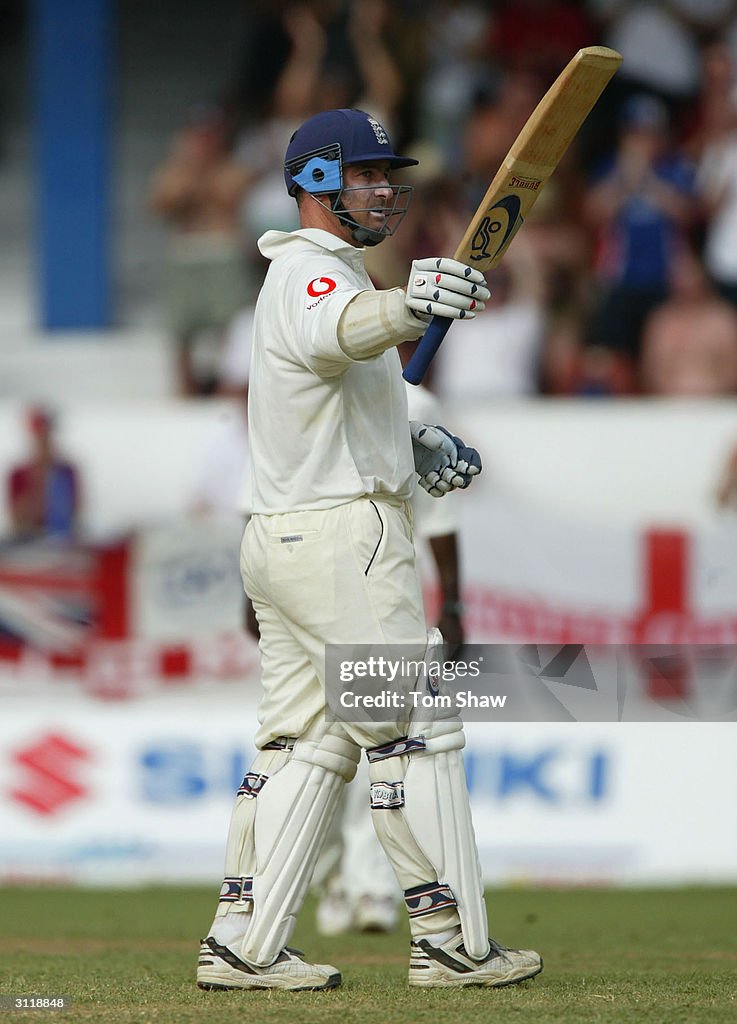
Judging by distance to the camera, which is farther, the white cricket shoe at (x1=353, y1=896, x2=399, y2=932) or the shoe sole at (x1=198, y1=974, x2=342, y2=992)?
the white cricket shoe at (x1=353, y1=896, x2=399, y2=932)

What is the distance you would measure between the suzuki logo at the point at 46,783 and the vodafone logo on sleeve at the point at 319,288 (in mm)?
4862

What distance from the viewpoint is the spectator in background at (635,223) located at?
1031 cm

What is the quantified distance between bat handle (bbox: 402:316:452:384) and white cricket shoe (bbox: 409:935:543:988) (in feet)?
4.21

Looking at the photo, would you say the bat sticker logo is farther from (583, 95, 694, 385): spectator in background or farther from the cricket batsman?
(583, 95, 694, 385): spectator in background

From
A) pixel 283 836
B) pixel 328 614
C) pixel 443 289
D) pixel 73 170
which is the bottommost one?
pixel 283 836

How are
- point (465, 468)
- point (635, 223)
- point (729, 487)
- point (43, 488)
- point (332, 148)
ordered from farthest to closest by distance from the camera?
point (635, 223), point (43, 488), point (729, 487), point (465, 468), point (332, 148)

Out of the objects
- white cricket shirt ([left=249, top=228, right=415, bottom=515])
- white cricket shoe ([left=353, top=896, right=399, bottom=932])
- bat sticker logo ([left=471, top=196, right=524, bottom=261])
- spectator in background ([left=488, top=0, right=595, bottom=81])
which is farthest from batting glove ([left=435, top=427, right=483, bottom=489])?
spectator in background ([left=488, top=0, right=595, bottom=81])

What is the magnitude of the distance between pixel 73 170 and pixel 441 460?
8.21 metres

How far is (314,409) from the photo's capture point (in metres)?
4.01

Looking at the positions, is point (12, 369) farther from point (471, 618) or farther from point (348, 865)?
point (348, 865)

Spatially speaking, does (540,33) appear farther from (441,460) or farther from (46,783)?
(441,460)

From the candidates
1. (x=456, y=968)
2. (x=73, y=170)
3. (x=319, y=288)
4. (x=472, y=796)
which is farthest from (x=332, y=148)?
(x=73, y=170)

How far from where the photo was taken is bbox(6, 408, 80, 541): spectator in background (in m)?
9.80

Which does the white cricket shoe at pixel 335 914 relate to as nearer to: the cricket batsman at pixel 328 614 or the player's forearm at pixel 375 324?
the cricket batsman at pixel 328 614
